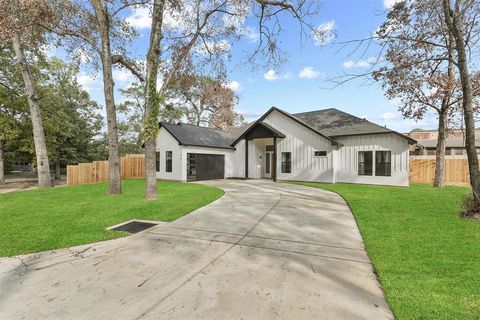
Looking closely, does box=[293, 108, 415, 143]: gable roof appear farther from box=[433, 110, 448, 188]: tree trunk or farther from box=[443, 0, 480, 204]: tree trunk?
box=[443, 0, 480, 204]: tree trunk

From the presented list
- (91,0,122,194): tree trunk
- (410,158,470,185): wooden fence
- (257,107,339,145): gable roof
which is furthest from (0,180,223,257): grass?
(410,158,470,185): wooden fence

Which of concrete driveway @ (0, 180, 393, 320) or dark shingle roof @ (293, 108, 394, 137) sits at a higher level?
dark shingle roof @ (293, 108, 394, 137)

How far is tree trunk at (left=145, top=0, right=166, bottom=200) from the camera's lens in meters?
9.70

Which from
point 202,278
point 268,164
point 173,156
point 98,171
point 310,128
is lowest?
point 202,278

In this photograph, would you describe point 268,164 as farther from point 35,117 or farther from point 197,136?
point 35,117

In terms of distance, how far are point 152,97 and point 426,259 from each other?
9432 mm

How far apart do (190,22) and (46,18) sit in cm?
593

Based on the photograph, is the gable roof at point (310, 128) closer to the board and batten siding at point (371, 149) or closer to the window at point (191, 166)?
the board and batten siding at point (371, 149)

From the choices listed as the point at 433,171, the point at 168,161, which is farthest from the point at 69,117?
the point at 433,171

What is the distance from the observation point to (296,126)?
17969 mm

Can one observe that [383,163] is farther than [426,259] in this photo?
Yes

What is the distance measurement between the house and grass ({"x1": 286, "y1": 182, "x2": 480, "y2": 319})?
28.7ft

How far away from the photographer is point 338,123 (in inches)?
733

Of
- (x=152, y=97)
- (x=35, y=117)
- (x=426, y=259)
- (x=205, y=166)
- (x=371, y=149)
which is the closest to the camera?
(x=426, y=259)
